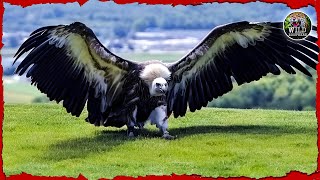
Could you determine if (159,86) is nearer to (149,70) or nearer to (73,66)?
(149,70)

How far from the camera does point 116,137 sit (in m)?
3.27

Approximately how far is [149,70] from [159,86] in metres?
0.08

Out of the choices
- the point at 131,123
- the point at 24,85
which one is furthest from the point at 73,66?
the point at 131,123

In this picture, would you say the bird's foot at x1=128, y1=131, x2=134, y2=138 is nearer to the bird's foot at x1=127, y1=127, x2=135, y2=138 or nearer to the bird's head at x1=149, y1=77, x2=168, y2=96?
the bird's foot at x1=127, y1=127, x2=135, y2=138

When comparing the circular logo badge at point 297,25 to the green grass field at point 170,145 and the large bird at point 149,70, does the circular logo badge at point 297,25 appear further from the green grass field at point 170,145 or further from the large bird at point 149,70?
the green grass field at point 170,145

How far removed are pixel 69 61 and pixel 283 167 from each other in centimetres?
85

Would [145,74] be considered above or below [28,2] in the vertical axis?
below

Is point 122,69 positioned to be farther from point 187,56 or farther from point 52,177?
point 52,177

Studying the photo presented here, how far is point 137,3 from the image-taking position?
3.21 metres

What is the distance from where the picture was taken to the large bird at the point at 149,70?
10.5 ft

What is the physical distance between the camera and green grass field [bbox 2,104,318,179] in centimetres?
303

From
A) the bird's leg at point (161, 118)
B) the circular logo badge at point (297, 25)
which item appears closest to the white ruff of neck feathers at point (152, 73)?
the bird's leg at point (161, 118)

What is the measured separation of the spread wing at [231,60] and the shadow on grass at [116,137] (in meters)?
0.11

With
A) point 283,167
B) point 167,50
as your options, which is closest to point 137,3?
point 167,50
